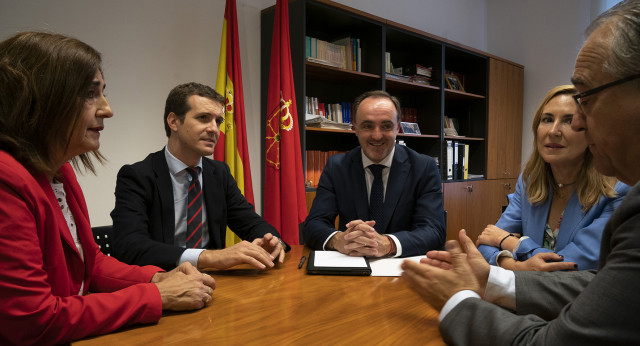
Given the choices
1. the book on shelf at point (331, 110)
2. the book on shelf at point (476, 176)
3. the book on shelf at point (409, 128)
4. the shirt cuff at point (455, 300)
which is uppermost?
the book on shelf at point (331, 110)

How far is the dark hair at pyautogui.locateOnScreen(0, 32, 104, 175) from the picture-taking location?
959mm

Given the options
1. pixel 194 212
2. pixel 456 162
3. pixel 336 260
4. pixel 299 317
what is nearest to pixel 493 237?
pixel 336 260

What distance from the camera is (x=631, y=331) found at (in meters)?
0.58

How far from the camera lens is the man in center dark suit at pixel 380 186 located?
6.56 feet

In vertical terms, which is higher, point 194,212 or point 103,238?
point 194,212

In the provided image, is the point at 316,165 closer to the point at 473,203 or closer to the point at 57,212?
the point at 473,203

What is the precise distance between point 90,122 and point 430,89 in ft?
12.5

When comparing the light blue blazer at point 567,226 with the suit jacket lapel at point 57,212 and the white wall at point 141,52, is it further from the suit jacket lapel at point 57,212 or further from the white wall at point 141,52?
the white wall at point 141,52

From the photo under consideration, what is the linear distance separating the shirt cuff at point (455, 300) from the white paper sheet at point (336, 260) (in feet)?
1.62

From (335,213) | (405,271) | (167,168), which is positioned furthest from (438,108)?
(405,271)

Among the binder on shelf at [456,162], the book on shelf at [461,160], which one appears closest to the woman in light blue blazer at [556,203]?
the binder on shelf at [456,162]

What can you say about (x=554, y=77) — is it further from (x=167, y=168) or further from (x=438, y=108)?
(x=167, y=168)

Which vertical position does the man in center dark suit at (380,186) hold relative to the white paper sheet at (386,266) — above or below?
above

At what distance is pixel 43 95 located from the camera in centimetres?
99
